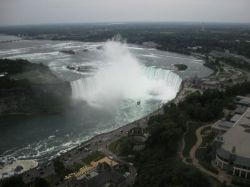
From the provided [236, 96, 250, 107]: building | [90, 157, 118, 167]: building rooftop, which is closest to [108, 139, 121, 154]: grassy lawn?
[90, 157, 118, 167]: building rooftop

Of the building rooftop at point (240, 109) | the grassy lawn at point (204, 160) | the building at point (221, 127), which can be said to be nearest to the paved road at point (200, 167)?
the grassy lawn at point (204, 160)

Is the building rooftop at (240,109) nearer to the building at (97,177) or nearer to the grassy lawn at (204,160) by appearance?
the grassy lawn at (204,160)

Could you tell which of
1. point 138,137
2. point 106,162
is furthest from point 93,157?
point 138,137

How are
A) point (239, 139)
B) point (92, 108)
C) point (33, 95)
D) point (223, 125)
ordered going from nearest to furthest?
point (239, 139)
point (223, 125)
point (92, 108)
point (33, 95)

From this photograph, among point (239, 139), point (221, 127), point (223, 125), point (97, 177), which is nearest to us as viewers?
point (97, 177)

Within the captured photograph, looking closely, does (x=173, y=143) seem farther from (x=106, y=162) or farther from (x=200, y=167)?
(x=106, y=162)

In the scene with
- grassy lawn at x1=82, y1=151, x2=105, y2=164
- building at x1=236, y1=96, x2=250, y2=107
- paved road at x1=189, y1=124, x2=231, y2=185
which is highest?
building at x1=236, y1=96, x2=250, y2=107

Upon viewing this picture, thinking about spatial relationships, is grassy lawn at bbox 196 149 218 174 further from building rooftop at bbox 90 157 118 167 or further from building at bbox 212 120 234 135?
building rooftop at bbox 90 157 118 167
